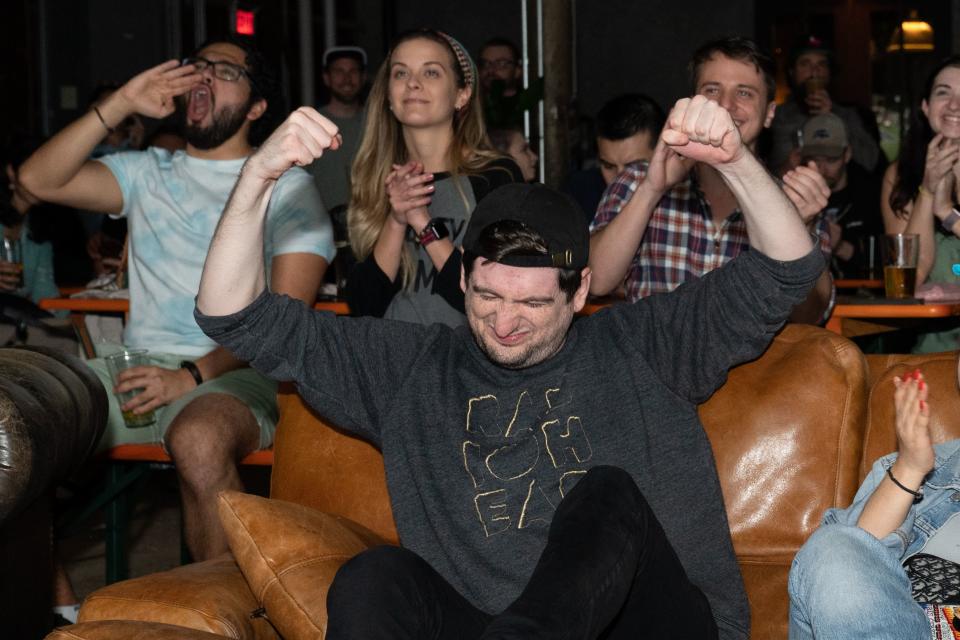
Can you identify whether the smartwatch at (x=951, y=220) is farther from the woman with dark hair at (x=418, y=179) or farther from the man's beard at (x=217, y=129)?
the man's beard at (x=217, y=129)

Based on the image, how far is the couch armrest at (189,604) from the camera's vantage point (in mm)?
2135

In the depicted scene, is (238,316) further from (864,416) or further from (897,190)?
(897,190)

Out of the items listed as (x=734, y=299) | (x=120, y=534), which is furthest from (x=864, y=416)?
(x=120, y=534)

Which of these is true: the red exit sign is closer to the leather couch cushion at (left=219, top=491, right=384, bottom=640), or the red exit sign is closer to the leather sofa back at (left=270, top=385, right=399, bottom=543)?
the leather sofa back at (left=270, top=385, right=399, bottom=543)

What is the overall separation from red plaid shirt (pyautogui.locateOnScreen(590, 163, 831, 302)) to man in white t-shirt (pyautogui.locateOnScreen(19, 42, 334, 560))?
867mm

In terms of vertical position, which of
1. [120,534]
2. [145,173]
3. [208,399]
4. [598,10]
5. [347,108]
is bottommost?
[120,534]

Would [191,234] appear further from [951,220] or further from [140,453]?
[951,220]

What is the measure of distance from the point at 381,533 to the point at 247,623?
17.7 inches

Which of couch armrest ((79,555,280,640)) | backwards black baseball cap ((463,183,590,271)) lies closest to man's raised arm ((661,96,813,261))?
backwards black baseball cap ((463,183,590,271))

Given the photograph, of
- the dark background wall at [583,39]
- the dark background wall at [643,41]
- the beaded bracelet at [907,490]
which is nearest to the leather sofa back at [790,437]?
the beaded bracelet at [907,490]

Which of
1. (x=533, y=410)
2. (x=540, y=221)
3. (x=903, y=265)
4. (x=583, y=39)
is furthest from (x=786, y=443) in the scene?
(x=583, y=39)

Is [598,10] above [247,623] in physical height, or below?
above

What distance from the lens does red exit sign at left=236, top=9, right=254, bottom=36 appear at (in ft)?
30.2

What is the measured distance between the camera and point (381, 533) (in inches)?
102
